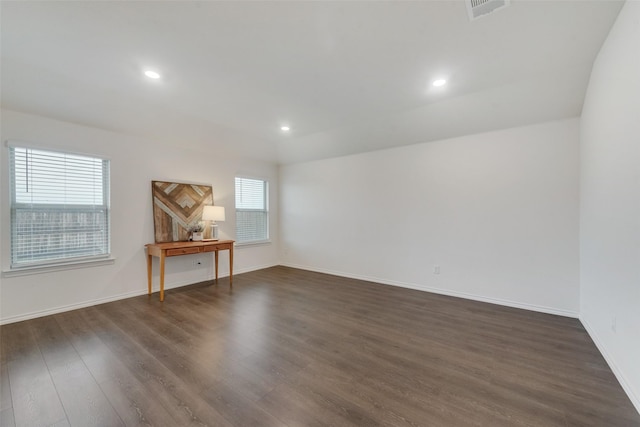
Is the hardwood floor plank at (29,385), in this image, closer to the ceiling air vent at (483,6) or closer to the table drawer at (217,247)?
the table drawer at (217,247)

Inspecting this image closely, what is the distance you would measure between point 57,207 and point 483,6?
486 cm

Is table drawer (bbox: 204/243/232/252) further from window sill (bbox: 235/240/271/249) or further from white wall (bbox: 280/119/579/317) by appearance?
white wall (bbox: 280/119/579/317)

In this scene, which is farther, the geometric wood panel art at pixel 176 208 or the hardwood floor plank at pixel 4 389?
the geometric wood panel art at pixel 176 208

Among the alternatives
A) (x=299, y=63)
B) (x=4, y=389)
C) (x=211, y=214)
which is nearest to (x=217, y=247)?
(x=211, y=214)

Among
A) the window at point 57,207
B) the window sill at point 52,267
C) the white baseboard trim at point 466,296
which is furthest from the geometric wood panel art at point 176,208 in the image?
the white baseboard trim at point 466,296

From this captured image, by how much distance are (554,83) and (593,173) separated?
1042mm

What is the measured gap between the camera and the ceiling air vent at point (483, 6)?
1.72 meters

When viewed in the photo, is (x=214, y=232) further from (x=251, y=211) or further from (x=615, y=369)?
(x=615, y=369)

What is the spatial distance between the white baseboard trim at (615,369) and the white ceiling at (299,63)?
244 cm

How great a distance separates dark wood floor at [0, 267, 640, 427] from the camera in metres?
1.59

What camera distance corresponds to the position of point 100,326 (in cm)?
280

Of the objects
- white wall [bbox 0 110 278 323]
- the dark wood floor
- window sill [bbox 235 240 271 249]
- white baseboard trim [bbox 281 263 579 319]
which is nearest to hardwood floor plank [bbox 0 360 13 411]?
the dark wood floor

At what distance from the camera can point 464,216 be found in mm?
3791

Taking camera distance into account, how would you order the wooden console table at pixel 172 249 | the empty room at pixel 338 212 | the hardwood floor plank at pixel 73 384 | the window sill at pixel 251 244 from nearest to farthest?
the hardwood floor plank at pixel 73 384, the empty room at pixel 338 212, the wooden console table at pixel 172 249, the window sill at pixel 251 244
